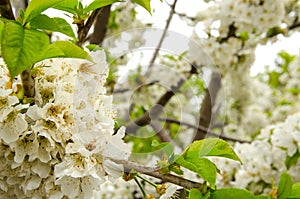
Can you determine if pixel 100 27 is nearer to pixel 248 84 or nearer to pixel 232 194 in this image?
pixel 232 194

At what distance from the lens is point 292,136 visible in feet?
7.70

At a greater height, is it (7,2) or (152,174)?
(7,2)

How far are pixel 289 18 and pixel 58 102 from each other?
3.02 m

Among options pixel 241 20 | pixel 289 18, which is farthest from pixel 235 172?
pixel 289 18

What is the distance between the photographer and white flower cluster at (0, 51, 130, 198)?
35.6 inches

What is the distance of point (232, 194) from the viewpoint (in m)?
0.95

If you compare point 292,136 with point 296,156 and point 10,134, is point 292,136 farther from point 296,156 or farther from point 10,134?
point 10,134

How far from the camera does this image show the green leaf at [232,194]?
950 mm

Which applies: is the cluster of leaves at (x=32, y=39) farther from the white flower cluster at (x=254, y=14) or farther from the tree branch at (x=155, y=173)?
the white flower cluster at (x=254, y=14)

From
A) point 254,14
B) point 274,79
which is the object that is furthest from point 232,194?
point 274,79

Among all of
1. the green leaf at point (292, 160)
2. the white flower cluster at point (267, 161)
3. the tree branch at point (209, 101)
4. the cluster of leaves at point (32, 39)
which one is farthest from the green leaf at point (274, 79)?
the cluster of leaves at point (32, 39)

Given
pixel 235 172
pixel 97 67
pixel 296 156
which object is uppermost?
pixel 97 67

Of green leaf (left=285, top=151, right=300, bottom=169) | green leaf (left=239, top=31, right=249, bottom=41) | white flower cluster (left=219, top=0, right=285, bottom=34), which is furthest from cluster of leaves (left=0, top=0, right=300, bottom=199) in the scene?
green leaf (left=239, top=31, right=249, bottom=41)

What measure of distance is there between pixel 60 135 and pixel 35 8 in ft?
0.79
